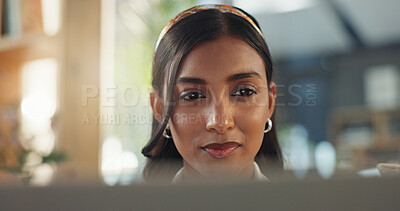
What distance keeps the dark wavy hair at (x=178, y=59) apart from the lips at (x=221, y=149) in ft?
0.07

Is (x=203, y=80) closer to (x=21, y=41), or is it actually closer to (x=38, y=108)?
(x=38, y=108)

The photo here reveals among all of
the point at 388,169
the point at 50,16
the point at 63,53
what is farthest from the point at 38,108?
the point at 388,169

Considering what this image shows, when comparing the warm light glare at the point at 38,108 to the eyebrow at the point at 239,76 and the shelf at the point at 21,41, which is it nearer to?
the shelf at the point at 21,41

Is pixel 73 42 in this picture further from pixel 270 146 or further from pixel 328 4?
pixel 328 4

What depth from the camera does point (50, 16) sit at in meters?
1.31

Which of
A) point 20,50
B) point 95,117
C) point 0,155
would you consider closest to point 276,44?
point 95,117

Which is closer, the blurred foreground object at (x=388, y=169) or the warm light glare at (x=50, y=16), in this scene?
the blurred foreground object at (x=388, y=169)

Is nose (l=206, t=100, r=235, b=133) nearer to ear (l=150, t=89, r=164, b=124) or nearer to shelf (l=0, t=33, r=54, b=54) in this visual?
ear (l=150, t=89, r=164, b=124)

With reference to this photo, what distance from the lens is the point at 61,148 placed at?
3.73ft

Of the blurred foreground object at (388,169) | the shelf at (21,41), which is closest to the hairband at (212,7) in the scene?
the blurred foreground object at (388,169)

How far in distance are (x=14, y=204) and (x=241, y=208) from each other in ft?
A: 0.28

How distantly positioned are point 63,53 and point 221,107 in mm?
1051

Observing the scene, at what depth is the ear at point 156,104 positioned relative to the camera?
0.27 m

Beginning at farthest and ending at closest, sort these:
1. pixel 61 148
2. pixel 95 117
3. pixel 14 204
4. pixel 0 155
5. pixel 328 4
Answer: pixel 328 4 < pixel 61 148 < pixel 0 155 < pixel 95 117 < pixel 14 204
